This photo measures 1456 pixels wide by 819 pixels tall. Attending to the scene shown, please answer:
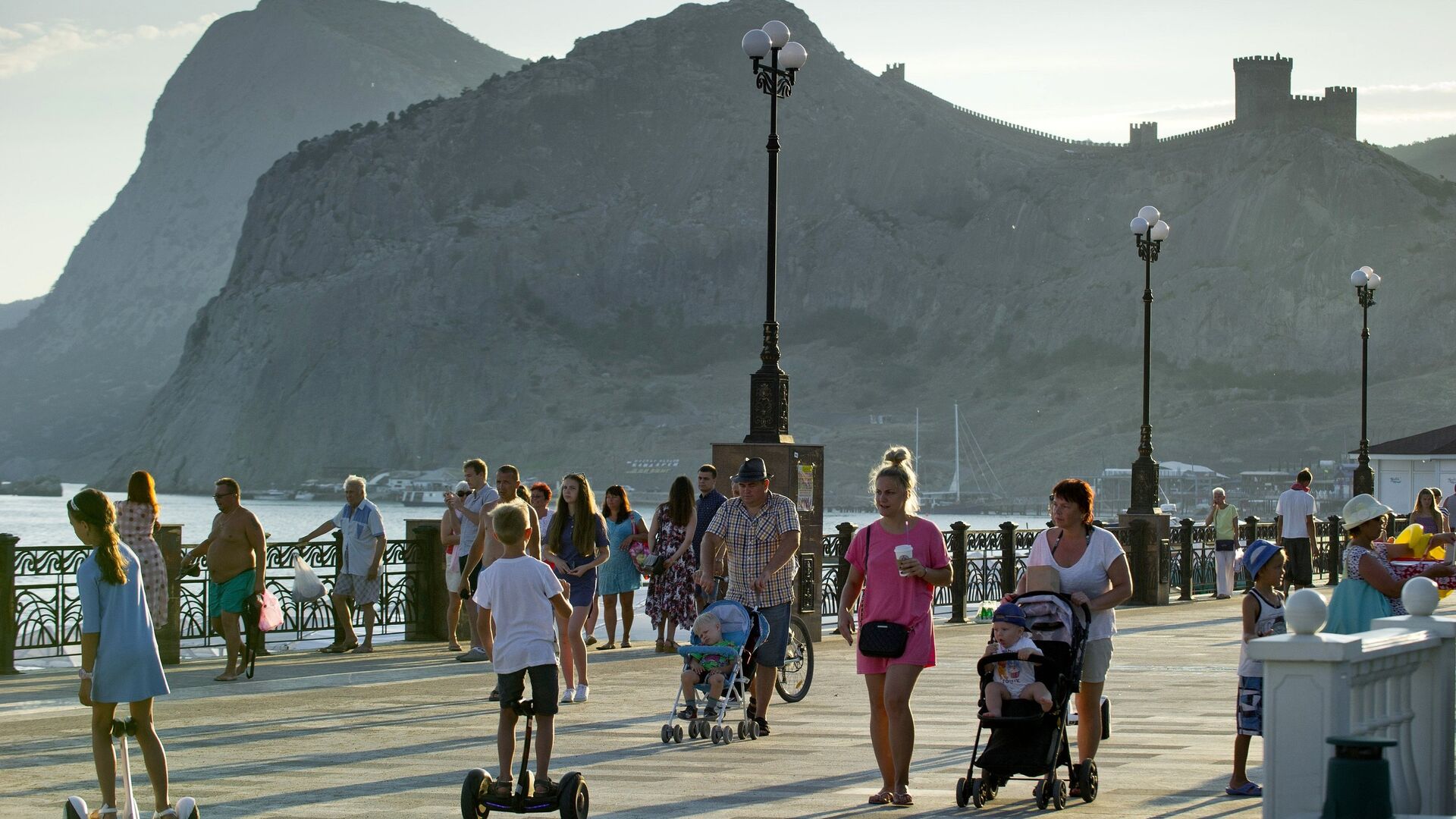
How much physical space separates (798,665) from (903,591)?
15.0 ft

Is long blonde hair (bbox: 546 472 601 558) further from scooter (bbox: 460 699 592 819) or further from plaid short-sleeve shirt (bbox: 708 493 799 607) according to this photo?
scooter (bbox: 460 699 592 819)

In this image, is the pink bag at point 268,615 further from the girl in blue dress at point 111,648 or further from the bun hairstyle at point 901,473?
the bun hairstyle at point 901,473

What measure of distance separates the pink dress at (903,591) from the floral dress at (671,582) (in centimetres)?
772

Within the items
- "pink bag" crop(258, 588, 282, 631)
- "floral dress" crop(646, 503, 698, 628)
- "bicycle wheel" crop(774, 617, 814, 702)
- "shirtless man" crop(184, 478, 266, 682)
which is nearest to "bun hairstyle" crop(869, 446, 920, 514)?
"bicycle wheel" crop(774, 617, 814, 702)

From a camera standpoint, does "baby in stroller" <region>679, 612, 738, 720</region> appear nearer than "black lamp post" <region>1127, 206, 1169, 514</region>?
Yes

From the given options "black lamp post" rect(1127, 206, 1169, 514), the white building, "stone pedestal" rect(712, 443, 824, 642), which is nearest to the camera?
"stone pedestal" rect(712, 443, 824, 642)

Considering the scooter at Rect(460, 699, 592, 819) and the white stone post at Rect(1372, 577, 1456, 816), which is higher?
the white stone post at Rect(1372, 577, 1456, 816)

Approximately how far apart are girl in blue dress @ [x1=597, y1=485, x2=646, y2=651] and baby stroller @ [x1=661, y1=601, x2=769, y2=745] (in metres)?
6.42

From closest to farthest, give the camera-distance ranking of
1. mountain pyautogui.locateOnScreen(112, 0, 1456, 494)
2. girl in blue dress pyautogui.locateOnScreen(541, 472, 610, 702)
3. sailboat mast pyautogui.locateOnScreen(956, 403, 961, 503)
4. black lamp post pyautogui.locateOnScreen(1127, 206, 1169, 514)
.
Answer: girl in blue dress pyautogui.locateOnScreen(541, 472, 610, 702)
black lamp post pyautogui.locateOnScreen(1127, 206, 1169, 514)
sailboat mast pyautogui.locateOnScreen(956, 403, 961, 503)
mountain pyautogui.locateOnScreen(112, 0, 1456, 494)

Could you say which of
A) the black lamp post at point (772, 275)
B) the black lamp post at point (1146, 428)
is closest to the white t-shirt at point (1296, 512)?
the black lamp post at point (1146, 428)

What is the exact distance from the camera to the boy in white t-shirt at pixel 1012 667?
8461 millimetres

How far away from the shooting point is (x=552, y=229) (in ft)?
656

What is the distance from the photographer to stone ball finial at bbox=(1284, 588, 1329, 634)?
6535 millimetres

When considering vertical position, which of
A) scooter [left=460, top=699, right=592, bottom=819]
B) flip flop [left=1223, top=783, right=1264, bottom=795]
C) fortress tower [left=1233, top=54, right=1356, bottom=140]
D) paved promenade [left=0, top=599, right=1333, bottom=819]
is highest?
fortress tower [left=1233, top=54, right=1356, bottom=140]
